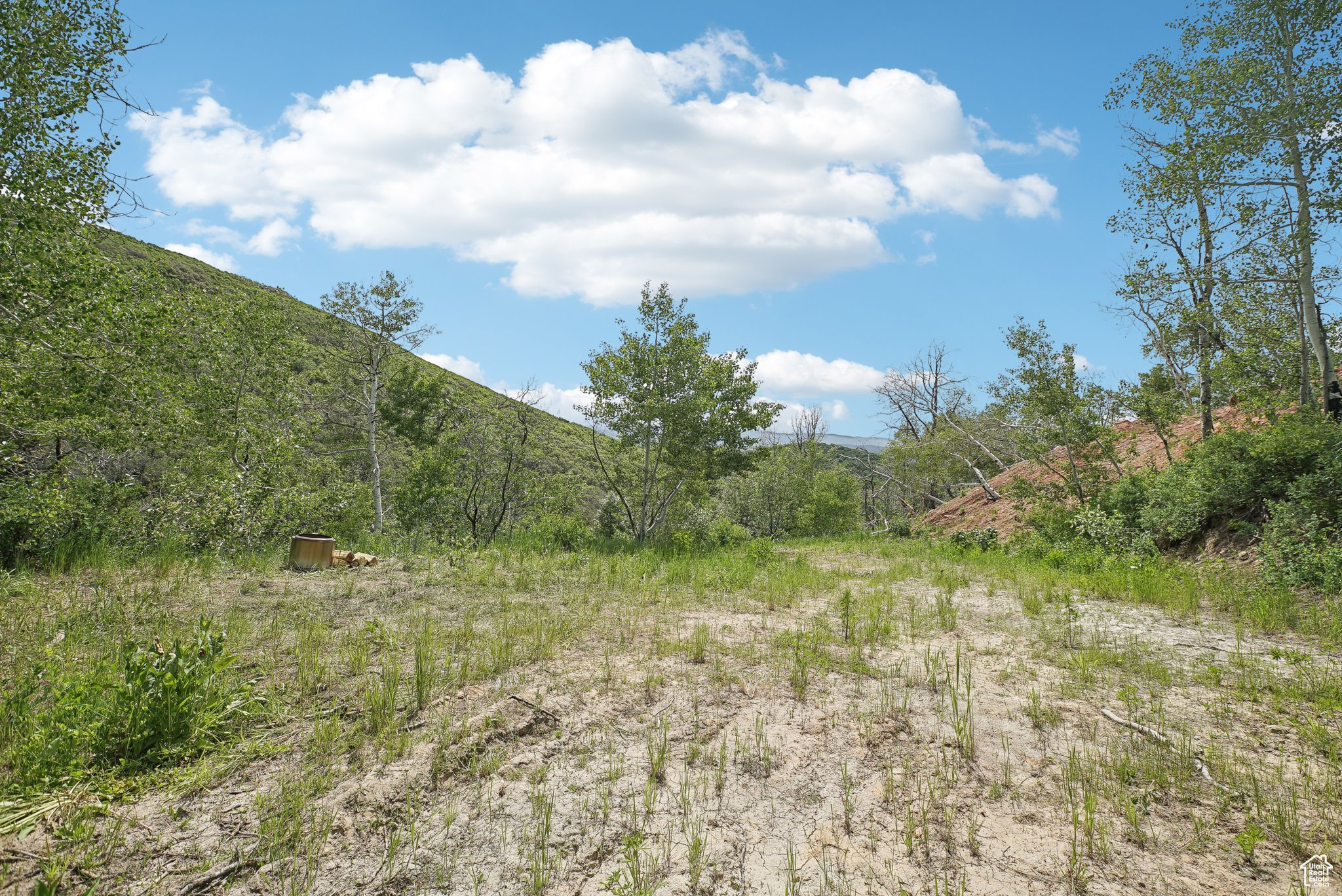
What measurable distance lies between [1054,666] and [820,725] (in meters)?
2.85

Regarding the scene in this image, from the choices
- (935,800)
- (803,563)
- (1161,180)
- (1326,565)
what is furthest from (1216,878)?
(1161,180)

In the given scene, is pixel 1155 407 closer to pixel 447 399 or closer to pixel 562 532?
pixel 562 532

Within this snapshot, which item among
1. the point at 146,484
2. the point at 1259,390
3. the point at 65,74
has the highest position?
the point at 65,74

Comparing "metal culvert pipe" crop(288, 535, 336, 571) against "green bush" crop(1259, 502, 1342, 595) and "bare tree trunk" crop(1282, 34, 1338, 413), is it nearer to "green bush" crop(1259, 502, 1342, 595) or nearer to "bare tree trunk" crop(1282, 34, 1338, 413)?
"green bush" crop(1259, 502, 1342, 595)

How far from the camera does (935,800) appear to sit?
11.5 ft

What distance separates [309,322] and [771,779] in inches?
2141

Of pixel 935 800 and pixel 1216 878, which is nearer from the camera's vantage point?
pixel 1216 878

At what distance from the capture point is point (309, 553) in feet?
32.4

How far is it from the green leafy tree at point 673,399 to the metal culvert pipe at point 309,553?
802 centimetres

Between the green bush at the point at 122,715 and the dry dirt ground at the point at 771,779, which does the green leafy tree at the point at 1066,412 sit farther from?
the green bush at the point at 122,715

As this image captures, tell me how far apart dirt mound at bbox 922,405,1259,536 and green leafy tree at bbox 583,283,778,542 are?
7491mm

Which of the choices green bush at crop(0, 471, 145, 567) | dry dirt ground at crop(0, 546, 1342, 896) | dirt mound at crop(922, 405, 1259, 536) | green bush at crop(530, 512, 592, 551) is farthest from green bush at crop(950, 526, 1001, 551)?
green bush at crop(0, 471, 145, 567)

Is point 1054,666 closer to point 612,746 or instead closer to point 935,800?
point 935,800

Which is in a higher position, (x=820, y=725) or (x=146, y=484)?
(x=146, y=484)
